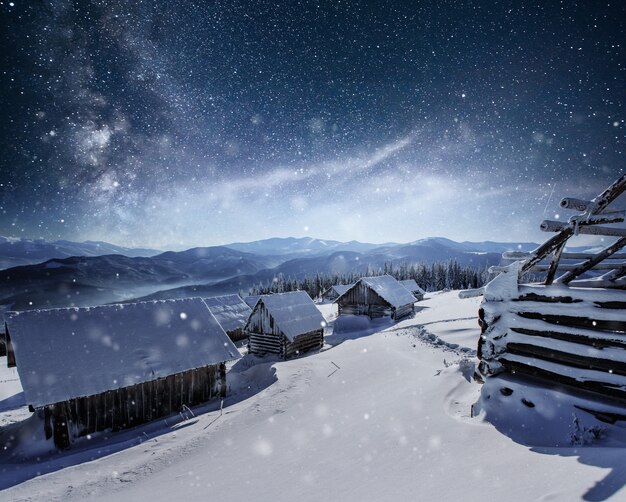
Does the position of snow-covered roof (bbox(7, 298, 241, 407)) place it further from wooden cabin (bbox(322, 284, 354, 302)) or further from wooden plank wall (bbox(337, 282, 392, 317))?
wooden cabin (bbox(322, 284, 354, 302))

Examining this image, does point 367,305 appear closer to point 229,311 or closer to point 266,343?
point 266,343

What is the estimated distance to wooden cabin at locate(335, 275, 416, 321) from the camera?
113 ft

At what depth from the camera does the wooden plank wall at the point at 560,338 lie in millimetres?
5387

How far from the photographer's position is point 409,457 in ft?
16.5

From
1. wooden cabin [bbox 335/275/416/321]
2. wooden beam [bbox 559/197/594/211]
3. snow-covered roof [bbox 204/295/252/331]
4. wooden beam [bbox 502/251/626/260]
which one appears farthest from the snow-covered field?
wooden cabin [bbox 335/275/416/321]

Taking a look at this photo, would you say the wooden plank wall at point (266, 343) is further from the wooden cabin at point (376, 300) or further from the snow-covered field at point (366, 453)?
the wooden cabin at point (376, 300)

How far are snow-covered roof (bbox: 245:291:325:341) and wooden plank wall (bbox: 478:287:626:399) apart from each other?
17.8 m

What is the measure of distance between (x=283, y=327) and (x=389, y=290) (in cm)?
1754

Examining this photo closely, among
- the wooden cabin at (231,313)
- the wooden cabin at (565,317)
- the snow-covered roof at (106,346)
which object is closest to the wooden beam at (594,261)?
the wooden cabin at (565,317)

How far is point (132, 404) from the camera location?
13328 millimetres

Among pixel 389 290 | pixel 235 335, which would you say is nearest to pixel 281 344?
pixel 235 335

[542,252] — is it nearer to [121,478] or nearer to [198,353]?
[121,478]

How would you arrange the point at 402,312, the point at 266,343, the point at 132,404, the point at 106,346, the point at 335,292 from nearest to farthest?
the point at 132,404 → the point at 106,346 → the point at 266,343 → the point at 402,312 → the point at 335,292

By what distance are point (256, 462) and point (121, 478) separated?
11.0ft
